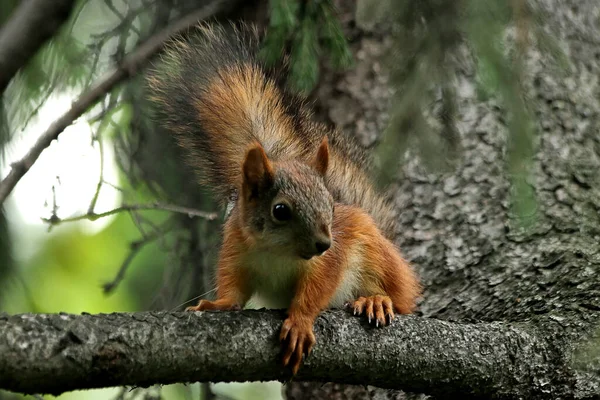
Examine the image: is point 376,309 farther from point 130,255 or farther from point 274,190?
point 130,255

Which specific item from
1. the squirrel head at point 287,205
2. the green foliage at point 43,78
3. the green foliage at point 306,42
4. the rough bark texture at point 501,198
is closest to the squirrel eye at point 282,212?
the squirrel head at point 287,205

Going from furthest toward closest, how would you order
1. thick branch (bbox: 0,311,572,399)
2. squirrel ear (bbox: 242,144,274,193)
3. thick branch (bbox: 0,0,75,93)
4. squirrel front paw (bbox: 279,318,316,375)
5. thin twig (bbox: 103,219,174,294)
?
thin twig (bbox: 103,219,174,294), squirrel ear (bbox: 242,144,274,193), thick branch (bbox: 0,0,75,93), squirrel front paw (bbox: 279,318,316,375), thick branch (bbox: 0,311,572,399)

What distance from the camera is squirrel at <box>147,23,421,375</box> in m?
2.22

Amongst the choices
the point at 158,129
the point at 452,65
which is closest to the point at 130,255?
the point at 158,129

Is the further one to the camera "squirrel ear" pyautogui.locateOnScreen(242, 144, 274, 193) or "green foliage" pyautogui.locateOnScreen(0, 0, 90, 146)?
"green foliage" pyautogui.locateOnScreen(0, 0, 90, 146)

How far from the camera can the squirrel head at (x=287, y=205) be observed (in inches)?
84.0

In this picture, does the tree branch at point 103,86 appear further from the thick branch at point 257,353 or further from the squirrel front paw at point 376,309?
the squirrel front paw at point 376,309

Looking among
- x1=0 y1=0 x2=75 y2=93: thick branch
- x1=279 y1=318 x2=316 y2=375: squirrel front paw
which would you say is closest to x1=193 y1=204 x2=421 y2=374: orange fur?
x1=279 y1=318 x2=316 y2=375: squirrel front paw

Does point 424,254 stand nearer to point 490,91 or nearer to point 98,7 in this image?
point 490,91

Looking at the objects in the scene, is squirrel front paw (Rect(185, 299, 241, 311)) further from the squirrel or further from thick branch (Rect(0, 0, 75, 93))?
thick branch (Rect(0, 0, 75, 93))

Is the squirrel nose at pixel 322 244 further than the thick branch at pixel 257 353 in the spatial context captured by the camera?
Yes

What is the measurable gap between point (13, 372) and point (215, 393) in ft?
5.46

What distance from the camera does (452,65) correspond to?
1996 mm

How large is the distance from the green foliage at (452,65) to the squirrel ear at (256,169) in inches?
15.2
